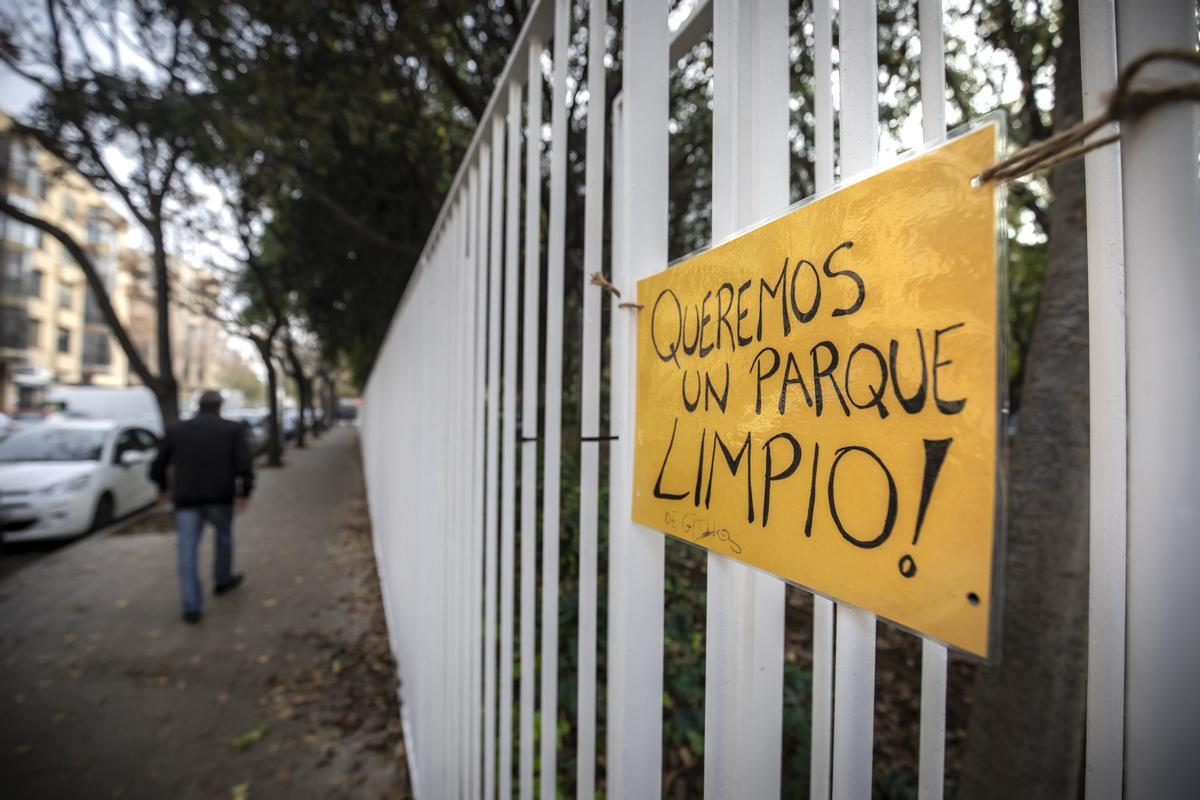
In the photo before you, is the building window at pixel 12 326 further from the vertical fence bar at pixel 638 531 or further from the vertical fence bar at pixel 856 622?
the vertical fence bar at pixel 856 622

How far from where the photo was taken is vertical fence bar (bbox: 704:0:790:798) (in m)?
0.65

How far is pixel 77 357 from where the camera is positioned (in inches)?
1490

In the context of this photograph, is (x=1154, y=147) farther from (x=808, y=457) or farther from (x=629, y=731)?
(x=629, y=731)

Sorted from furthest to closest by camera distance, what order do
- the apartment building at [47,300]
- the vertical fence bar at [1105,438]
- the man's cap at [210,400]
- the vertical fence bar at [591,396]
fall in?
1. the apartment building at [47,300]
2. the man's cap at [210,400]
3. the vertical fence bar at [591,396]
4. the vertical fence bar at [1105,438]

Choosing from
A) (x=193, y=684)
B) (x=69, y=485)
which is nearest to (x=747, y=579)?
(x=193, y=684)

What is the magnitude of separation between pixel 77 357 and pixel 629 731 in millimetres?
53031

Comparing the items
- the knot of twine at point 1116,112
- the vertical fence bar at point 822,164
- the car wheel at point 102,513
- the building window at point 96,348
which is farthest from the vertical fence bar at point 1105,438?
the building window at point 96,348

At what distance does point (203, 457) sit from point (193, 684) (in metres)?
2.06

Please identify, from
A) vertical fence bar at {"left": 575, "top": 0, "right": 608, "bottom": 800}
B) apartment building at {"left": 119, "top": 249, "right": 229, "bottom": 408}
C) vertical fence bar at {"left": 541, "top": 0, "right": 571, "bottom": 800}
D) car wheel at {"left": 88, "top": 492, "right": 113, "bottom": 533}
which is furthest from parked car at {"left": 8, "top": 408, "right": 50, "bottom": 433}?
vertical fence bar at {"left": 575, "top": 0, "right": 608, "bottom": 800}

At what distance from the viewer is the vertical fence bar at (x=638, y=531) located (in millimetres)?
811

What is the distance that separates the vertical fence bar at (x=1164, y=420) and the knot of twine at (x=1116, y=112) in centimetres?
2

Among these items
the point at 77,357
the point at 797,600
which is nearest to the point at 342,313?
the point at 797,600

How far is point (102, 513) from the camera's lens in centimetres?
773

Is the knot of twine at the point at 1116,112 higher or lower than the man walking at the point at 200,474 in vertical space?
higher
